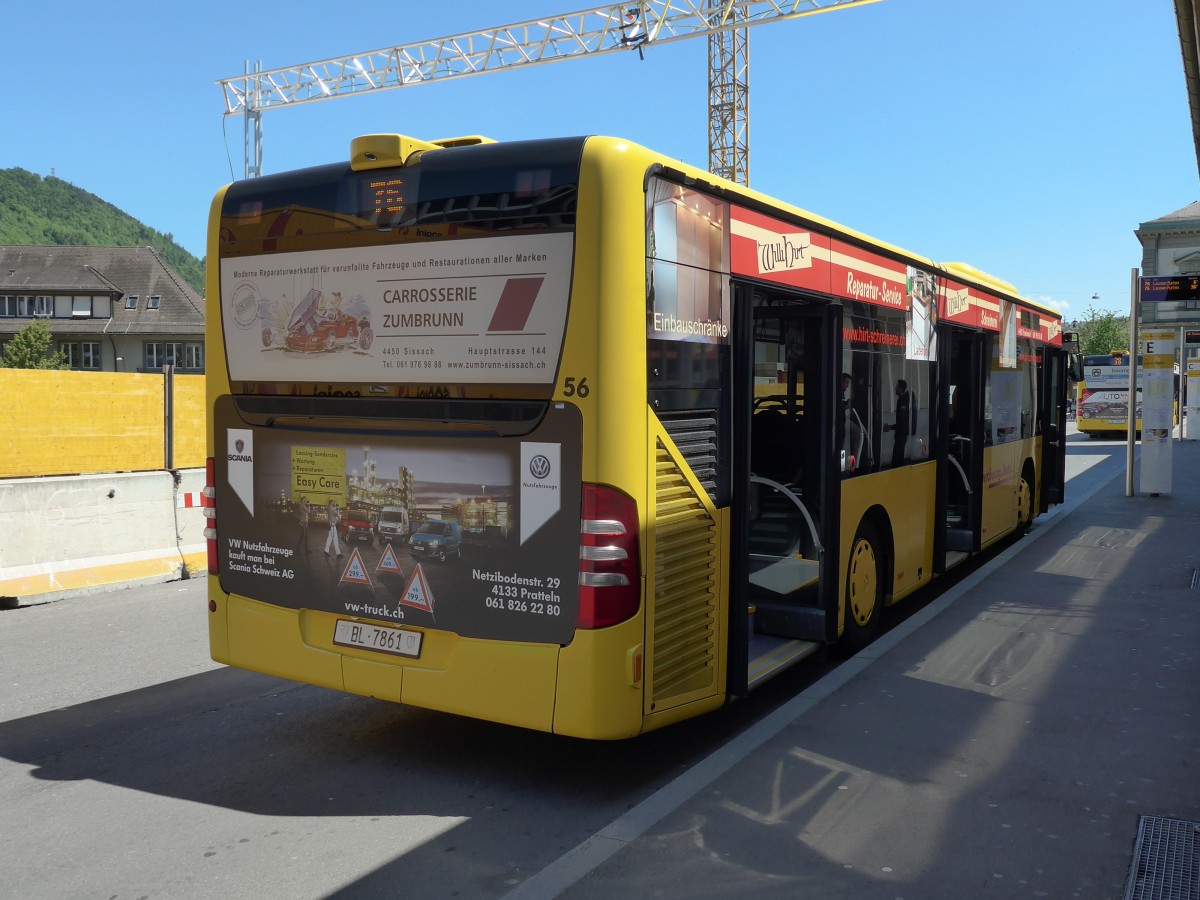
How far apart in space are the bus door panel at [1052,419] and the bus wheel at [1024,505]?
0.80 meters

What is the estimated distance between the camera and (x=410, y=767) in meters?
5.38

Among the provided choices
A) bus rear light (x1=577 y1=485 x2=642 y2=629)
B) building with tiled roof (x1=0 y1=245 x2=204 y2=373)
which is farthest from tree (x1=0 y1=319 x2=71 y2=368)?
bus rear light (x1=577 y1=485 x2=642 y2=629)

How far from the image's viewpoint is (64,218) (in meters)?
118

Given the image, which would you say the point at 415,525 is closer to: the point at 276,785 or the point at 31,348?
the point at 276,785

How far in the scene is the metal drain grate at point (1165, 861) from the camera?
3.87 m

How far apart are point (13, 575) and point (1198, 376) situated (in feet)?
145

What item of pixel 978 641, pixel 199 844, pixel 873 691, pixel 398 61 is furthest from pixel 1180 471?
pixel 398 61

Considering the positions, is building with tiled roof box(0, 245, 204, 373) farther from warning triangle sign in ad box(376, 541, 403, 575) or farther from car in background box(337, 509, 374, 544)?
warning triangle sign in ad box(376, 541, 403, 575)

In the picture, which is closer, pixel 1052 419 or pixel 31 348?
pixel 1052 419

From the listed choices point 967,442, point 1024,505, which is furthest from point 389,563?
point 1024,505

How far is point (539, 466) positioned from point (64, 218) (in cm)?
12980

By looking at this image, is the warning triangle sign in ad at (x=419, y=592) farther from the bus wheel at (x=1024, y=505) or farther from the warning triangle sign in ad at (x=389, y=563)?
the bus wheel at (x=1024, y=505)

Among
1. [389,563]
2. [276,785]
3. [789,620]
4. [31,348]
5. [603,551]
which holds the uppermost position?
[31,348]

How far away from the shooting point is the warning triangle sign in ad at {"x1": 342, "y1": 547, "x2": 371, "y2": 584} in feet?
16.8
